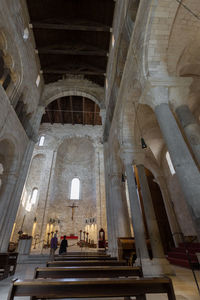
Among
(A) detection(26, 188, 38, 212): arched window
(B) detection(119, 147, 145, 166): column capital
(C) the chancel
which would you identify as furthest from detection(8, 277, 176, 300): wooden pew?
(A) detection(26, 188, 38, 212): arched window

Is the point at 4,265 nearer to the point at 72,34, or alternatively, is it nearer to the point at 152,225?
the point at 152,225

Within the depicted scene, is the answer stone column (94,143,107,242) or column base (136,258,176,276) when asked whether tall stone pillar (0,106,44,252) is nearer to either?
column base (136,258,176,276)

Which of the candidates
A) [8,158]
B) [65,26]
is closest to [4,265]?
[8,158]

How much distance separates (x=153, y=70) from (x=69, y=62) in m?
11.1

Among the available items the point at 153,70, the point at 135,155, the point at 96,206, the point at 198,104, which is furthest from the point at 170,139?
the point at 96,206

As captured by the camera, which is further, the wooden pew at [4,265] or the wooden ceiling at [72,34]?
the wooden ceiling at [72,34]

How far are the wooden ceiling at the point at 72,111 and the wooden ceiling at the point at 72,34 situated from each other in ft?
11.0

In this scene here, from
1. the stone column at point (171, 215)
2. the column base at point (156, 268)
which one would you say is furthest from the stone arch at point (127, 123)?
the stone column at point (171, 215)

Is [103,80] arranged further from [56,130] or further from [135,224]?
[135,224]

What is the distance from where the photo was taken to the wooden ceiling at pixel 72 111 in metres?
17.4

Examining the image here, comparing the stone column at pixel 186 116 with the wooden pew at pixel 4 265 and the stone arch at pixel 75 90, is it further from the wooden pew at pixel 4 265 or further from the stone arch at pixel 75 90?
the stone arch at pixel 75 90

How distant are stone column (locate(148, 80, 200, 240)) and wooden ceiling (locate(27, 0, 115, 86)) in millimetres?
9100

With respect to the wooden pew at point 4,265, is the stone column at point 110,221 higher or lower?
higher

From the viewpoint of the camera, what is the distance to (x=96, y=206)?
609 inches
